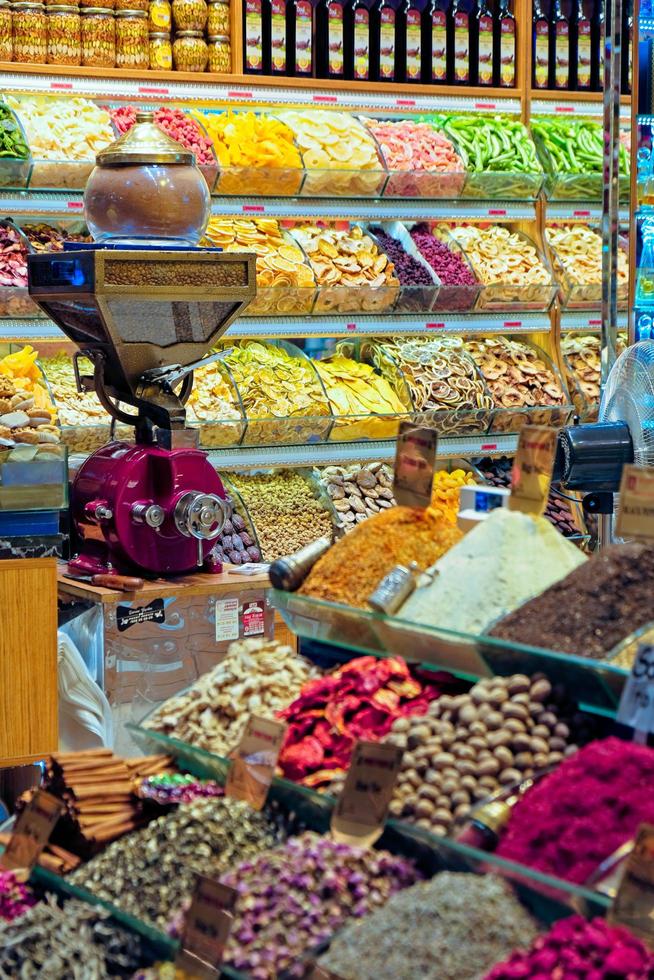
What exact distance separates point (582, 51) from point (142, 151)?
3390 mm

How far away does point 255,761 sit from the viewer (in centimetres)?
200

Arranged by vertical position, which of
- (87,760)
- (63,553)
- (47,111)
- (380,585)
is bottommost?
(63,553)

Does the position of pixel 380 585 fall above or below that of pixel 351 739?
above

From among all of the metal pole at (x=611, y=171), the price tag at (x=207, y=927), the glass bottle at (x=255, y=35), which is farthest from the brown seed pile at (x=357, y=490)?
the price tag at (x=207, y=927)

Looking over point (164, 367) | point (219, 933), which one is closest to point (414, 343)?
point (164, 367)

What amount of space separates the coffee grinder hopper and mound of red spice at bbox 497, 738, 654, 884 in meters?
2.06

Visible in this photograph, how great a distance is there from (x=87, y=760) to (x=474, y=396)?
3613 mm

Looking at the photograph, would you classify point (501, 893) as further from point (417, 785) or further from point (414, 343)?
point (414, 343)

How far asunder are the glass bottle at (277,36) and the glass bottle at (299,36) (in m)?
0.04

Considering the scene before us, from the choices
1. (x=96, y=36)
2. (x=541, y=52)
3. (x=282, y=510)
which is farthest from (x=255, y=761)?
(x=541, y=52)

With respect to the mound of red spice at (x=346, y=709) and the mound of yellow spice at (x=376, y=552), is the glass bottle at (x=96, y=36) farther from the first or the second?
the mound of red spice at (x=346, y=709)

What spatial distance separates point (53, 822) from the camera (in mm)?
2094

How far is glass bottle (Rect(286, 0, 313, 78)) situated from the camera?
223 inches

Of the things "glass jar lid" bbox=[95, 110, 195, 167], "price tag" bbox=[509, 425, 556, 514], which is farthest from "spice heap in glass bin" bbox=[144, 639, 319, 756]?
"glass jar lid" bbox=[95, 110, 195, 167]
